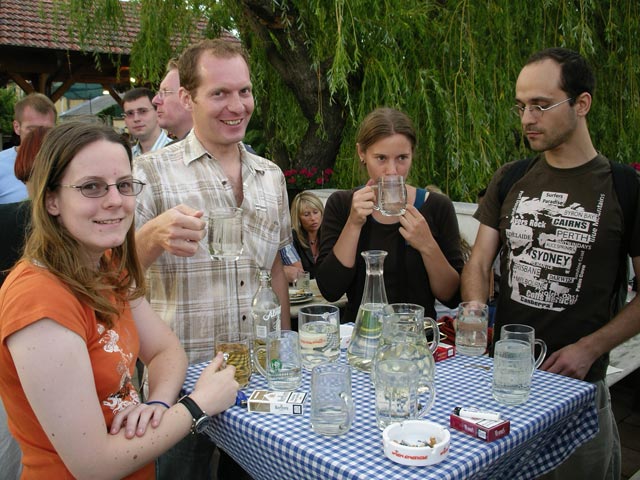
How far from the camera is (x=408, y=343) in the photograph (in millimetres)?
1702

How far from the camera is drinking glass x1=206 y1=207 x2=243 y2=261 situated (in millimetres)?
1883

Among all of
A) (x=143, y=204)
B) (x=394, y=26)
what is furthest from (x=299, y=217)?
(x=143, y=204)

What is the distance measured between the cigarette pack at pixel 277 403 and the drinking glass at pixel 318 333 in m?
0.24

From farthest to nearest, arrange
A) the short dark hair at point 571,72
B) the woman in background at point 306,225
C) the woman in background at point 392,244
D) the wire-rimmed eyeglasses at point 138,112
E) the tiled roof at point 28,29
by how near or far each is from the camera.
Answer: the tiled roof at point 28,29 < the wire-rimmed eyeglasses at point 138,112 < the woman in background at point 306,225 < the woman in background at point 392,244 < the short dark hair at point 571,72

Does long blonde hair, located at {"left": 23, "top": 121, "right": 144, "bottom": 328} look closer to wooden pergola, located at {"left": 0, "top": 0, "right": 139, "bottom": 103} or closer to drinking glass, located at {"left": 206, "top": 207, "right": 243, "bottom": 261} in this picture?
drinking glass, located at {"left": 206, "top": 207, "right": 243, "bottom": 261}

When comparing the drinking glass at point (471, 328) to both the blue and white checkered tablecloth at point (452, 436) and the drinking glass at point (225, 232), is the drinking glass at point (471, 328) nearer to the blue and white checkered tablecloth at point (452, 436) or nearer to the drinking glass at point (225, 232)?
the blue and white checkered tablecloth at point (452, 436)

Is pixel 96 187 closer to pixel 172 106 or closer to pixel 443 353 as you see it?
pixel 443 353

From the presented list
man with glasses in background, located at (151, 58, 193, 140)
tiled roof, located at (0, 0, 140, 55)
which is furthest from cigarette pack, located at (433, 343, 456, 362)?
tiled roof, located at (0, 0, 140, 55)

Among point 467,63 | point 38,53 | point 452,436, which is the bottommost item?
point 452,436

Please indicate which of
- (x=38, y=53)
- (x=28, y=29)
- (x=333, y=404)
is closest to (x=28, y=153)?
(x=333, y=404)

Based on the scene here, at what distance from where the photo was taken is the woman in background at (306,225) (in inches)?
197

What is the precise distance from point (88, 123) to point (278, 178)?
103cm

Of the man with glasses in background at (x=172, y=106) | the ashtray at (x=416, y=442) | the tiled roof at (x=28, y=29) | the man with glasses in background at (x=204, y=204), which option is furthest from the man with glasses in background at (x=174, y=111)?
the tiled roof at (x=28, y=29)

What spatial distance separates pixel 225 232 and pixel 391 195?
0.70 m
